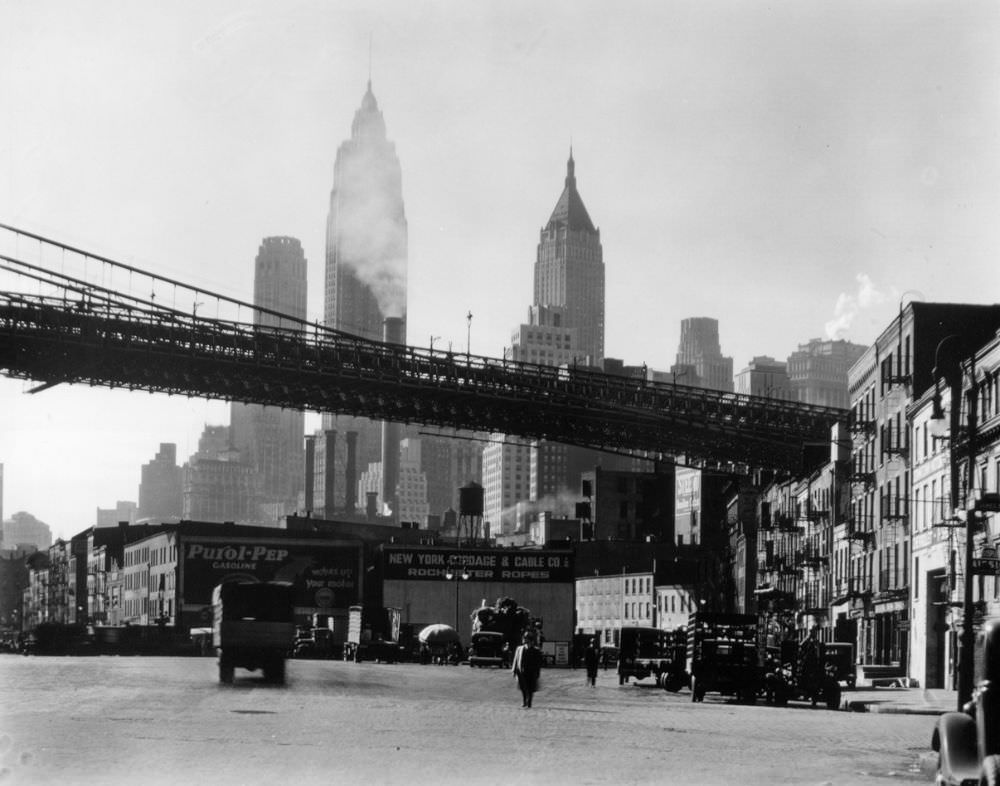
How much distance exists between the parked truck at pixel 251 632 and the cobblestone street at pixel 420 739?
11.8 ft

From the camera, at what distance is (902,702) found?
44.7 m

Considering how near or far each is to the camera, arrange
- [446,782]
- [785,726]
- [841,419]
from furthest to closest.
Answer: [841,419] < [785,726] < [446,782]

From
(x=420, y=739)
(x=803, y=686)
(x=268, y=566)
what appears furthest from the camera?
(x=268, y=566)

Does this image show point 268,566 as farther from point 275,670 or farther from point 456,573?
point 275,670

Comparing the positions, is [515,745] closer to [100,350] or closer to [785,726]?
[785,726]

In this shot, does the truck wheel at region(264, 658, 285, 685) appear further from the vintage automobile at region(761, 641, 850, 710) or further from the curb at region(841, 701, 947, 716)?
the curb at region(841, 701, 947, 716)

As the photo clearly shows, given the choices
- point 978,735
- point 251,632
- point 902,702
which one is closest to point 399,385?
point 251,632

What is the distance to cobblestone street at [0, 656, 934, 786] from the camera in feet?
61.2

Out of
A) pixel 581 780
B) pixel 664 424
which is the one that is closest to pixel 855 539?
pixel 664 424

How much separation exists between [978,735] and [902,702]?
32.8 metres

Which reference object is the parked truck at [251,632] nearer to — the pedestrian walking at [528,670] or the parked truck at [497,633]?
the pedestrian walking at [528,670]

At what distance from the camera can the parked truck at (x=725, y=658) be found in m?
44.6

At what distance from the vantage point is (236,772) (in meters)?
18.1

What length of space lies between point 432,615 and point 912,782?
297 feet
